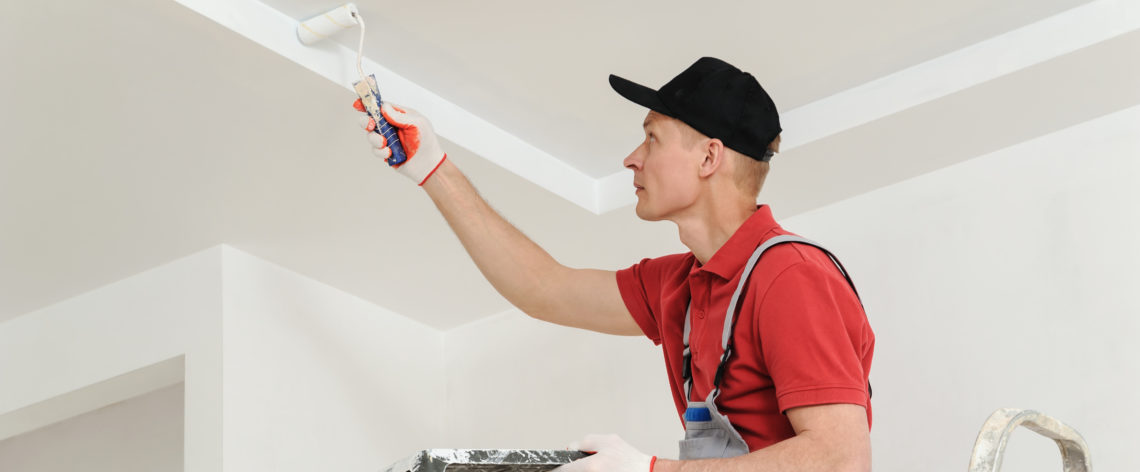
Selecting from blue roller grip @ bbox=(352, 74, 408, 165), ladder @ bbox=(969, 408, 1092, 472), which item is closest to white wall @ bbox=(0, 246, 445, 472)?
blue roller grip @ bbox=(352, 74, 408, 165)

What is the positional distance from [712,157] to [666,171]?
0.08 m

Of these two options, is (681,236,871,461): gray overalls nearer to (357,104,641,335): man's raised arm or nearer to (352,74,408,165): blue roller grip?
(357,104,641,335): man's raised arm

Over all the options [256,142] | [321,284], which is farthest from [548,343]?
[256,142]

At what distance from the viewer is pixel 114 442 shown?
494cm

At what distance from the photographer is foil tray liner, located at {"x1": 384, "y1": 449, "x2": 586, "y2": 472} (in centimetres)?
110

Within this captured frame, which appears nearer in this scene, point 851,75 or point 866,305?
point 851,75

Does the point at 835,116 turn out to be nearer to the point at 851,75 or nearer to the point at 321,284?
the point at 851,75

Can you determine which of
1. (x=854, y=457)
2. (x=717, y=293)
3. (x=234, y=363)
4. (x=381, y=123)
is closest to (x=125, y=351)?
(x=234, y=363)

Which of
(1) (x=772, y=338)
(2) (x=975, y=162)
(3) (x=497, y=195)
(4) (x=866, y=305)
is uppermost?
(3) (x=497, y=195)

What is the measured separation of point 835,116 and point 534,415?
1.56 m

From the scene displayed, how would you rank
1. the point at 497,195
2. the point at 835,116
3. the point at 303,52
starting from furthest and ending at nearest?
the point at 497,195, the point at 835,116, the point at 303,52

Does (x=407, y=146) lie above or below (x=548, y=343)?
below

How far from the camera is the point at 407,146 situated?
228 cm

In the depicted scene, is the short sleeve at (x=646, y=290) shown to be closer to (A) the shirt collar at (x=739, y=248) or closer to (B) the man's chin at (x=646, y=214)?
(B) the man's chin at (x=646, y=214)
